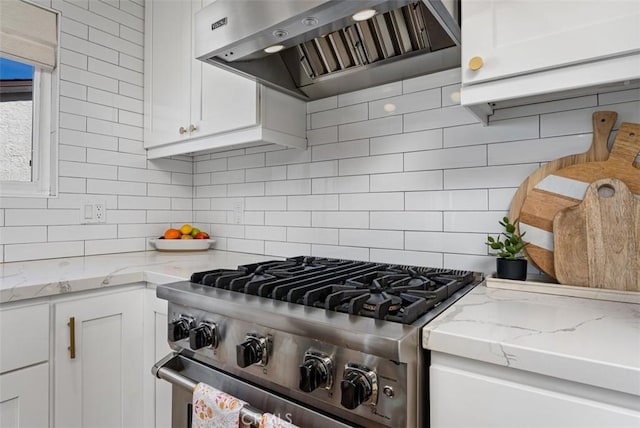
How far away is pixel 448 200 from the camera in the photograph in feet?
4.37

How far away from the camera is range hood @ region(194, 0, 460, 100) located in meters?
1.01

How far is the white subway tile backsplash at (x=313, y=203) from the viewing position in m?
1.63

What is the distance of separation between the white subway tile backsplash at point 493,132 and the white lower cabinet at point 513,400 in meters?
0.82

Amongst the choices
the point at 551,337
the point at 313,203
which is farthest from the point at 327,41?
the point at 551,337

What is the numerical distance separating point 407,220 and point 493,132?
426 millimetres

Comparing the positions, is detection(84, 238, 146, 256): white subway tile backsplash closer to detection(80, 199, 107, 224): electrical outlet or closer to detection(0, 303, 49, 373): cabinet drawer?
detection(80, 199, 107, 224): electrical outlet

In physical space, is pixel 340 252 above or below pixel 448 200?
below

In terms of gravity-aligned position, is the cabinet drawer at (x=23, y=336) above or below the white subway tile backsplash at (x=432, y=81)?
below

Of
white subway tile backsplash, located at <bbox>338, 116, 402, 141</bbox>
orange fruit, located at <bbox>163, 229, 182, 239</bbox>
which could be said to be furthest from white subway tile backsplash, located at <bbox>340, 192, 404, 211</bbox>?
orange fruit, located at <bbox>163, 229, 182, 239</bbox>

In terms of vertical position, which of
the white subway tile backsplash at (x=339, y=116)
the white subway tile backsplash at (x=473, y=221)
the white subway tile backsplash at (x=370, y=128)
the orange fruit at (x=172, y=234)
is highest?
the white subway tile backsplash at (x=339, y=116)

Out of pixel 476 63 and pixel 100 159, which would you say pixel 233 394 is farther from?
pixel 100 159

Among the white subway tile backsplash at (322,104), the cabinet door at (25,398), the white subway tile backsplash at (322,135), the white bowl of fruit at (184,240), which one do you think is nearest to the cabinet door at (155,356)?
the cabinet door at (25,398)

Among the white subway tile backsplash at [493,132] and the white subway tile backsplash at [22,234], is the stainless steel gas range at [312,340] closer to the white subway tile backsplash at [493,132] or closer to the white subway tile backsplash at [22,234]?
the white subway tile backsplash at [493,132]

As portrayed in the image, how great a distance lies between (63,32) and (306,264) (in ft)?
5.22
